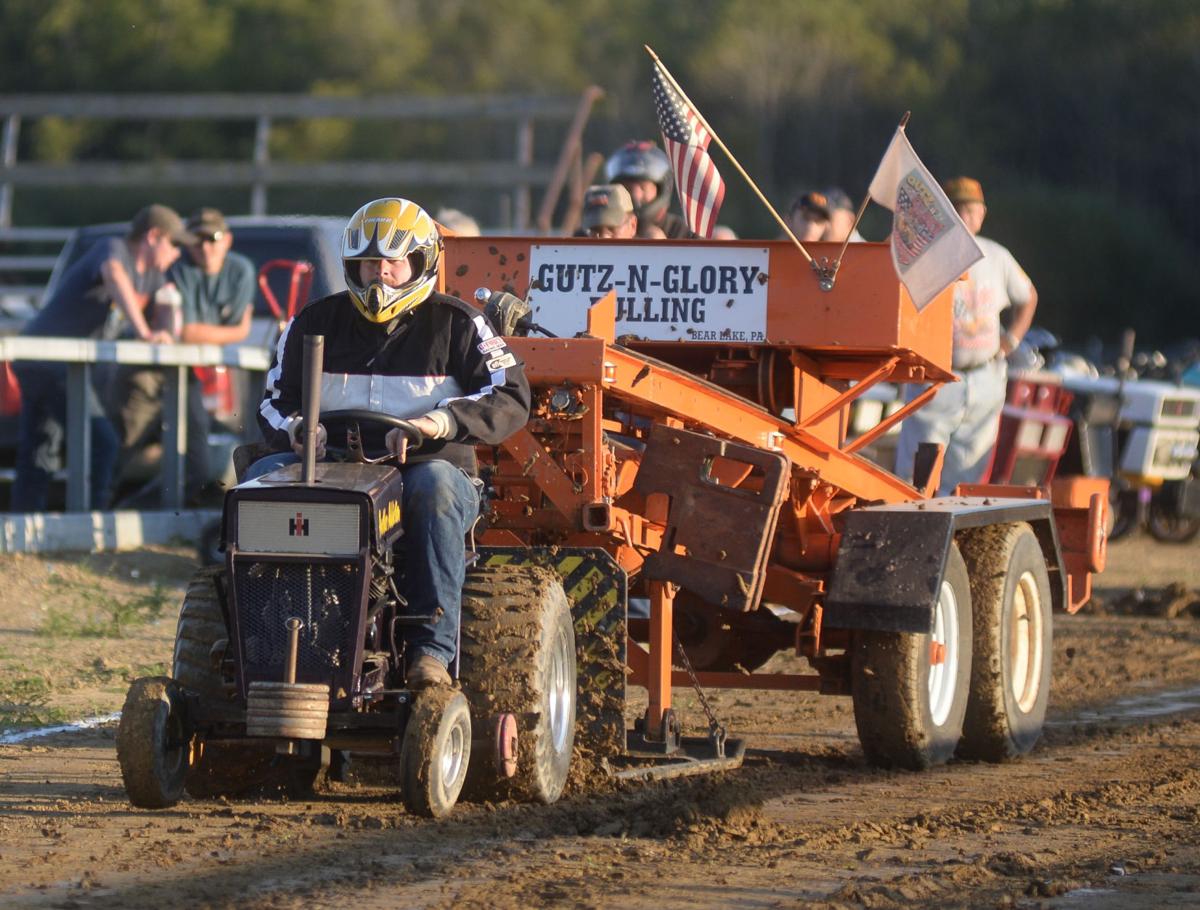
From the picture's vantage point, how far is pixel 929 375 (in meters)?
9.43

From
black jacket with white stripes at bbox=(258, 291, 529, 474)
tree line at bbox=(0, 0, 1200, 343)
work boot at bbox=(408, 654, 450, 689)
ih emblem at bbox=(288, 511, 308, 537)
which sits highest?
tree line at bbox=(0, 0, 1200, 343)

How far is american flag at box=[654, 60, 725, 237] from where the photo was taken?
10008mm

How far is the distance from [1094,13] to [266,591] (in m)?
54.8

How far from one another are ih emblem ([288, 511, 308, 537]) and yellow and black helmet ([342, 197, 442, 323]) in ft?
2.81

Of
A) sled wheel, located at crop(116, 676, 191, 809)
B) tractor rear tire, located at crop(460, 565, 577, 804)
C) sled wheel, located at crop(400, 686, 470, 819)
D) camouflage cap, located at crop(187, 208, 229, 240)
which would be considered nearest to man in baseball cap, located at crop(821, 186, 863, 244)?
camouflage cap, located at crop(187, 208, 229, 240)

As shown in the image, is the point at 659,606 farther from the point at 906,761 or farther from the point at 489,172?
the point at 489,172

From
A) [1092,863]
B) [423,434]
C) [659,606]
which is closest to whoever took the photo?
[1092,863]

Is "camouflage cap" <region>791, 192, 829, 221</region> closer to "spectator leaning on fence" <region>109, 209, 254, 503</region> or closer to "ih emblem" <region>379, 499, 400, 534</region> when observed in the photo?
"spectator leaning on fence" <region>109, 209, 254, 503</region>

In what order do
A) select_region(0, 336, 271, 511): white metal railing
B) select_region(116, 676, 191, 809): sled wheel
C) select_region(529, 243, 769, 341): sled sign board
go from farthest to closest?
select_region(0, 336, 271, 511): white metal railing, select_region(529, 243, 769, 341): sled sign board, select_region(116, 676, 191, 809): sled wheel

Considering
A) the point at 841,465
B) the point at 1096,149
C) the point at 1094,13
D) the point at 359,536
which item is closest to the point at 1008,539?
the point at 841,465

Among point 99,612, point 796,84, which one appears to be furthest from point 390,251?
point 796,84

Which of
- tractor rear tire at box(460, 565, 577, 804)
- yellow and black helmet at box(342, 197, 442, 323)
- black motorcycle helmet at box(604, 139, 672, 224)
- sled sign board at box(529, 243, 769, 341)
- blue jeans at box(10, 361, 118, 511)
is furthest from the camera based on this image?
blue jeans at box(10, 361, 118, 511)

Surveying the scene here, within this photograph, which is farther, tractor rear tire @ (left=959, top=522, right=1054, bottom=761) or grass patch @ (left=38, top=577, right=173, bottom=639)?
grass patch @ (left=38, top=577, right=173, bottom=639)

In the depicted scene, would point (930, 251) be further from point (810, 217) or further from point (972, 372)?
point (972, 372)
